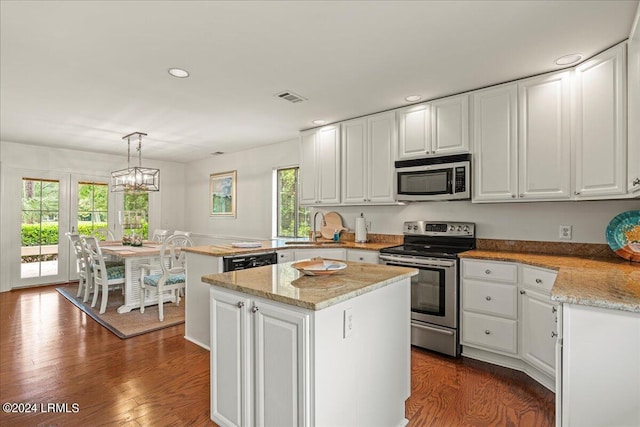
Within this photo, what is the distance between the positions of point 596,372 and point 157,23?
2814 mm

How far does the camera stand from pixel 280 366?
1448 mm

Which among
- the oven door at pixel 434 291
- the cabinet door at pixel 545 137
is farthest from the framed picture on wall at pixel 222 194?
the cabinet door at pixel 545 137

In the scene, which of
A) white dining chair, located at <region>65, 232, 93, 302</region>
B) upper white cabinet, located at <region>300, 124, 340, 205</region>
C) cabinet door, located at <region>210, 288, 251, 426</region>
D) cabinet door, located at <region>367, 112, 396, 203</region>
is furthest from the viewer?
white dining chair, located at <region>65, 232, 93, 302</region>

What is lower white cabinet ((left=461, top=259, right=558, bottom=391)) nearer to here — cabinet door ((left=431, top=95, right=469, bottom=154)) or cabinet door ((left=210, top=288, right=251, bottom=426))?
cabinet door ((left=431, top=95, right=469, bottom=154))

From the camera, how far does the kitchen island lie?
1366 millimetres

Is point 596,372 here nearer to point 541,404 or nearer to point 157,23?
point 541,404

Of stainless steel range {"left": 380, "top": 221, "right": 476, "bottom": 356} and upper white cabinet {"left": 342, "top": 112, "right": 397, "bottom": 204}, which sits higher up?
upper white cabinet {"left": 342, "top": 112, "right": 397, "bottom": 204}

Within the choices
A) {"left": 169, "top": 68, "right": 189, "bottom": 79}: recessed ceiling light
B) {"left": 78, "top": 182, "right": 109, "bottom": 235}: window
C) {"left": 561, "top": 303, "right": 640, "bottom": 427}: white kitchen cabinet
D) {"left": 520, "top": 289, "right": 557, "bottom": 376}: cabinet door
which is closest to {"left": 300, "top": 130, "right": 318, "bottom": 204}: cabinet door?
{"left": 169, "top": 68, "right": 189, "bottom": 79}: recessed ceiling light

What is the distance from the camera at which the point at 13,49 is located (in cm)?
230

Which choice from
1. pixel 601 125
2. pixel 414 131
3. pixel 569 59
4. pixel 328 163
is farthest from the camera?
pixel 328 163

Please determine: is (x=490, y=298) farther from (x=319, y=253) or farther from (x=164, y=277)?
(x=164, y=277)

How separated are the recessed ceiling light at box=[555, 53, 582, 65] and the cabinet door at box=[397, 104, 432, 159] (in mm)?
1097

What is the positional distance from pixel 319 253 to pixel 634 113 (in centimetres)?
274

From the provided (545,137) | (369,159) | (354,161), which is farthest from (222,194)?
(545,137)
